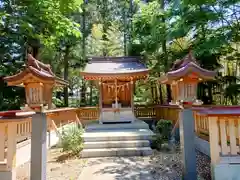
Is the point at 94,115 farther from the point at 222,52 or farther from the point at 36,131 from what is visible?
the point at 36,131

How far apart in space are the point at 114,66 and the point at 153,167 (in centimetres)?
824

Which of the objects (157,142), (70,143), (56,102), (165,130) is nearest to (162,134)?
(165,130)

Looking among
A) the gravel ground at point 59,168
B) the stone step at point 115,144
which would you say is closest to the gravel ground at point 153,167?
the gravel ground at point 59,168

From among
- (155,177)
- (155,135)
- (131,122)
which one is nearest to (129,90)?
(131,122)

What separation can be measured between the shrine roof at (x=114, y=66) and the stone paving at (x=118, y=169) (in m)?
5.59

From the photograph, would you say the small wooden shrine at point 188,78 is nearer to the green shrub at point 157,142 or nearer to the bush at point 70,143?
the green shrub at point 157,142

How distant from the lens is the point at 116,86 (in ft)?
38.6

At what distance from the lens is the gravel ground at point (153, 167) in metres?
4.72

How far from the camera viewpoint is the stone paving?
4809 mm

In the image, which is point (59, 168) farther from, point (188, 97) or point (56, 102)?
point (56, 102)

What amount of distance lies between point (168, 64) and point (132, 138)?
6.80m

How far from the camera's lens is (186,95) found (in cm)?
427

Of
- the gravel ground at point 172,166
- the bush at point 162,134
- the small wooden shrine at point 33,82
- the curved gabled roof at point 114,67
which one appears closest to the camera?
the small wooden shrine at point 33,82

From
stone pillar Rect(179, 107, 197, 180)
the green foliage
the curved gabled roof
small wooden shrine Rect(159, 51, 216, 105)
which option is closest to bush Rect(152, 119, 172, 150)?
stone pillar Rect(179, 107, 197, 180)
